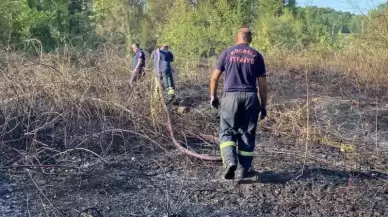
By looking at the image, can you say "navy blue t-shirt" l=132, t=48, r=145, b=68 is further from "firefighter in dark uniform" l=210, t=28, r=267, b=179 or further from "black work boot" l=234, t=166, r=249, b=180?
"black work boot" l=234, t=166, r=249, b=180

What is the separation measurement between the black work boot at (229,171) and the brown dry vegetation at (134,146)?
0.31 ft

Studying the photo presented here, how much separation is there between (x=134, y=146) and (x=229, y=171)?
2.01m

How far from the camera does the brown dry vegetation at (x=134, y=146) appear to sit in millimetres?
4852

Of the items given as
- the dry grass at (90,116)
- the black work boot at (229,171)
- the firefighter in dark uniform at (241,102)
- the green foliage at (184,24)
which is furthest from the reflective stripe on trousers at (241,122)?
the green foliage at (184,24)

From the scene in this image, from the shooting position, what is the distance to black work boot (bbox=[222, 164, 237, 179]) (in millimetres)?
5305

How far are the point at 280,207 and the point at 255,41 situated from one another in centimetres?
2109

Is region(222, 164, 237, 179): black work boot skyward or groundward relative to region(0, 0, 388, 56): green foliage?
groundward

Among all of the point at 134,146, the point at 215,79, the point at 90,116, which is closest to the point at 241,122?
the point at 215,79

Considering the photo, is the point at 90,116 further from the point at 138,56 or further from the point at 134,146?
the point at 138,56

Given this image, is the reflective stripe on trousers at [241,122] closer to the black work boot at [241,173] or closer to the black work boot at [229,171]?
the black work boot at [241,173]

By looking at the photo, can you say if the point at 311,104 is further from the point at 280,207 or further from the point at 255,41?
the point at 255,41

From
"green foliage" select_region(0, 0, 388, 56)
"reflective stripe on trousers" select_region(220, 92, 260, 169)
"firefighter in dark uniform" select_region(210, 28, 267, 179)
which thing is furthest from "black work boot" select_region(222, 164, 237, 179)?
"green foliage" select_region(0, 0, 388, 56)

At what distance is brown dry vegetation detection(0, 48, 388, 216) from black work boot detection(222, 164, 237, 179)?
0.31ft

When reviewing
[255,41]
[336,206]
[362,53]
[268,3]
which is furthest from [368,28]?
[336,206]
